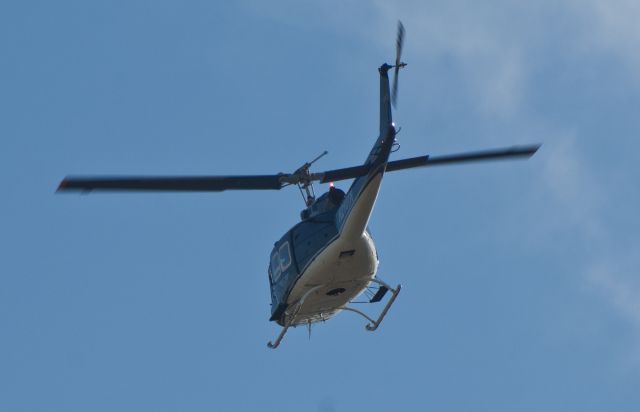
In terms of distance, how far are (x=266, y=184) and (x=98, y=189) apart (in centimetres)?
474

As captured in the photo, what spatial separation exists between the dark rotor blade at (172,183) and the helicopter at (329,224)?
0.08 ft

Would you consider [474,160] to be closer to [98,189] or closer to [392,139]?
[392,139]

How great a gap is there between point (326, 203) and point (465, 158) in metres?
4.04

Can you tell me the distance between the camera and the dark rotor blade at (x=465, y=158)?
35.3m

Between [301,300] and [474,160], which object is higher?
[474,160]

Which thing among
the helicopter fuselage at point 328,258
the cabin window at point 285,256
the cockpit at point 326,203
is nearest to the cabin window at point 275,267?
the helicopter fuselage at point 328,258

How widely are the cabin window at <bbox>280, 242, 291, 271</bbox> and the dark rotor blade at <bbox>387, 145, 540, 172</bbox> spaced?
12.1 feet

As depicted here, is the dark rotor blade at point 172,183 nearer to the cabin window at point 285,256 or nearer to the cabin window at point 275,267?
the cabin window at point 285,256

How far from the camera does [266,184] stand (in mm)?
35406

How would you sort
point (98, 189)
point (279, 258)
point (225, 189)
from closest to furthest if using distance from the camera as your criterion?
point (98, 189) → point (225, 189) → point (279, 258)

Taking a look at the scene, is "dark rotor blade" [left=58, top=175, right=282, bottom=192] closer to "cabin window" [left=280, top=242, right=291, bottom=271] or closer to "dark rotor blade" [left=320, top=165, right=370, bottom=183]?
"dark rotor blade" [left=320, top=165, right=370, bottom=183]

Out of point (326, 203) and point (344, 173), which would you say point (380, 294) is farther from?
point (344, 173)

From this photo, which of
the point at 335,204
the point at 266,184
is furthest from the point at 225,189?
the point at 335,204

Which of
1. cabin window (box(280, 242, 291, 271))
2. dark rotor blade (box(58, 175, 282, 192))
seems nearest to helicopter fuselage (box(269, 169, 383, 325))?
cabin window (box(280, 242, 291, 271))
